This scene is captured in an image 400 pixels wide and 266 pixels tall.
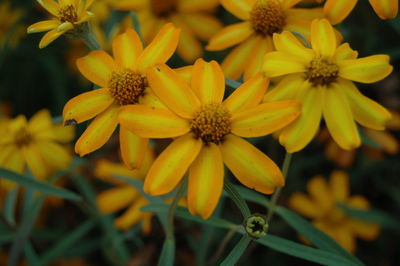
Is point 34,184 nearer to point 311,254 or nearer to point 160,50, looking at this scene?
point 160,50

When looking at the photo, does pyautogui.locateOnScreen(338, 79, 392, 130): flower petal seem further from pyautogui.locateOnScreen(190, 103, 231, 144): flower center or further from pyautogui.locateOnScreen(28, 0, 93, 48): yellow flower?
pyautogui.locateOnScreen(28, 0, 93, 48): yellow flower

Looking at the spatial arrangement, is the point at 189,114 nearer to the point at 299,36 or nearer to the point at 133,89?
the point at 133,89

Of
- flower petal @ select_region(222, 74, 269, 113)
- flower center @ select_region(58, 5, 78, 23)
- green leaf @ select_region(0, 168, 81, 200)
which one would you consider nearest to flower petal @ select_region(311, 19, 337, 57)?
flower petal @ select_region(222, 74, 269, 113)

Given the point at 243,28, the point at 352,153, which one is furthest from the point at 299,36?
the point at 352,153

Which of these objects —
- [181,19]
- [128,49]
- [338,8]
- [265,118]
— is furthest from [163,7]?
[265,118]

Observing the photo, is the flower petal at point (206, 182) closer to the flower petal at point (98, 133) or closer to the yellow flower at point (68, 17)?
the flower petal at point (98, 133)

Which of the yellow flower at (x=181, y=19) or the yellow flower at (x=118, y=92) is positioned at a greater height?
the yellow flower at (x=181, y=19)

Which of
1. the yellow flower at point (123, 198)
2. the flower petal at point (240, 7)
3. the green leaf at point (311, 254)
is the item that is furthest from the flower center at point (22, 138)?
the green leaf at point (311, 254)
